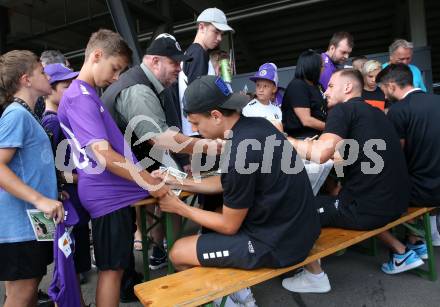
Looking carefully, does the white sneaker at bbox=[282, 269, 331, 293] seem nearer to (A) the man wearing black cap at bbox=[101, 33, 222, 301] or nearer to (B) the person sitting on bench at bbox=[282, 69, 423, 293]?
Result: (B) the person sitting on bench at bbox=[282, 69, 423, 293]

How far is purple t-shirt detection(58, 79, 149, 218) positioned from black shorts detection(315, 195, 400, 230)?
1.32 meters

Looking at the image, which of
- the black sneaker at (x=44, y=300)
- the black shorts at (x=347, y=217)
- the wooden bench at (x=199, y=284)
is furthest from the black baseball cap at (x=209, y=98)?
the black sneaker at (x=44, y=300)

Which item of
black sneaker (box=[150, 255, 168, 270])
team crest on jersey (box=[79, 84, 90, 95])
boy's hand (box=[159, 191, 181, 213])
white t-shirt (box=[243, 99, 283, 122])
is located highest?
white t-shirt (box=[243, 99, 283, 122])

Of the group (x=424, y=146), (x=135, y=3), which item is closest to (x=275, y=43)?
(x=135, y=3)

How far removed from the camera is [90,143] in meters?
1.73

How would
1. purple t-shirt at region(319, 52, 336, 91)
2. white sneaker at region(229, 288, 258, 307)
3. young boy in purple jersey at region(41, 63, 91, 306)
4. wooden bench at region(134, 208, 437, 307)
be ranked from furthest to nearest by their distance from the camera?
purple t-shirt at region(319, 52, 336, 91) < white sneaker at region(229, 288, 258, 307) < young boy in purple jersey at region(41, 63, 91, 306) < wooden bench at region(134, 208, 437, 307)

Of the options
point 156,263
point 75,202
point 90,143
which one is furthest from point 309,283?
point 90,143

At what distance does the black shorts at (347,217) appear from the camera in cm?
237

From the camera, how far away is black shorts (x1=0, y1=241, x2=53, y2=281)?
5.62ft

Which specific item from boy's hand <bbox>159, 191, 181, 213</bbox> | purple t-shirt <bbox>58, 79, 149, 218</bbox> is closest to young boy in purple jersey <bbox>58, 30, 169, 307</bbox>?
purple t-shirt <bbox>58, 79, 149, 218</bbox>

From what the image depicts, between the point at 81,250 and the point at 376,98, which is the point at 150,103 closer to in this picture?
the point at 81,250

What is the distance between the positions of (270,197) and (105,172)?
860 millimetres

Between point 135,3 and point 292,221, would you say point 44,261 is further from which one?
point 135,3

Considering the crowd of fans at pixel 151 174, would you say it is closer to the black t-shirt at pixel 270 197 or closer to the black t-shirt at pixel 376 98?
the black t-shirt at pixel 270 197
